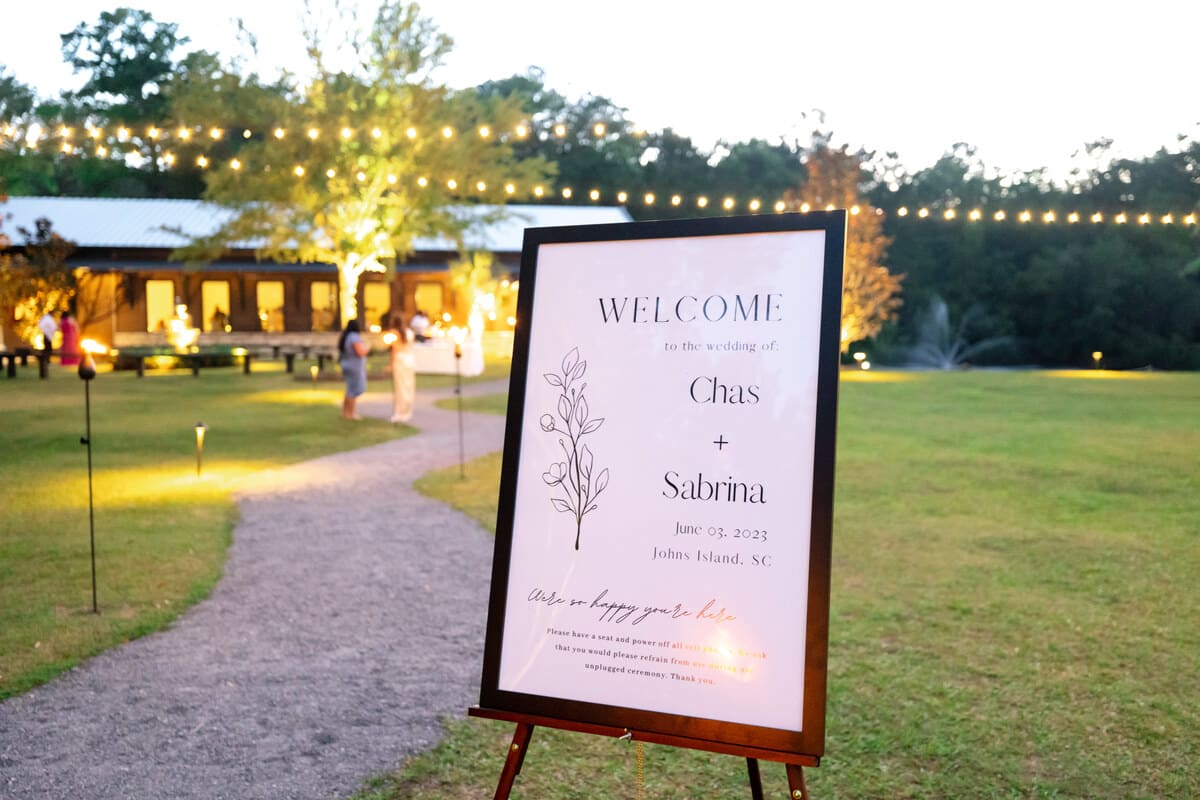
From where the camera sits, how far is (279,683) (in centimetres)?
492

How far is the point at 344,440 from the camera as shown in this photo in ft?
47.3

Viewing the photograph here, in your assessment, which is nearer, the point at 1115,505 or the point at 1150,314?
the point at 1115,505

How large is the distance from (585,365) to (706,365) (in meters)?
0.36

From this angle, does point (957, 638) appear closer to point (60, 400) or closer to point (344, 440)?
point (344, 440)

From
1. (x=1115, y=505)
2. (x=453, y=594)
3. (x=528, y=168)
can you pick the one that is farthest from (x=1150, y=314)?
(x=453, y=594)

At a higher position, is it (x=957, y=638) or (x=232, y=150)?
(x=232, y=150)

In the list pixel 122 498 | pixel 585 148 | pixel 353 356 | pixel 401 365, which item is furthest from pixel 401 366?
pixel 585 148

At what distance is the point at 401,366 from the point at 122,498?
257 inches

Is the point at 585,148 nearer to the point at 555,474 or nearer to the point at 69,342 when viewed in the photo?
the point at 69,342

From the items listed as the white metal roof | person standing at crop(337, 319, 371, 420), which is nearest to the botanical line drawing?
person standing at crop(337, 319, 371, 420)

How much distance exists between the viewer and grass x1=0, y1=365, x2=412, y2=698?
5938 millimetres

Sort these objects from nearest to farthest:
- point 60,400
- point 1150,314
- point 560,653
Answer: point 560,653, point 60,400, point 1150,314

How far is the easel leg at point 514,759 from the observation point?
2.87 metres

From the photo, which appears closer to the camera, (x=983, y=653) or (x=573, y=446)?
(x=573, y=446)
